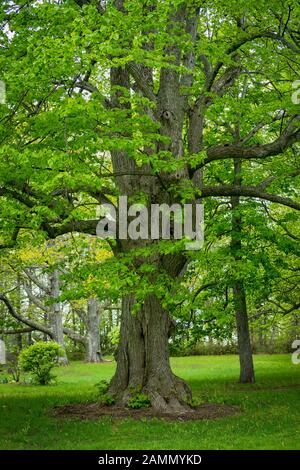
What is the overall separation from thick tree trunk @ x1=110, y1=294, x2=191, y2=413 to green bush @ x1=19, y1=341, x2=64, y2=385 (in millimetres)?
8344

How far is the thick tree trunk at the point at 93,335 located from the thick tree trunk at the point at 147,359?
22139 mm

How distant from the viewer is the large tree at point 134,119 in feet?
34.8

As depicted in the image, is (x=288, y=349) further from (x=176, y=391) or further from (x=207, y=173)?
(x=176, y=391)

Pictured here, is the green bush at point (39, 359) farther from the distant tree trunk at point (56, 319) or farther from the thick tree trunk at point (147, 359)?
the distant tree trunk at point (56, 319)

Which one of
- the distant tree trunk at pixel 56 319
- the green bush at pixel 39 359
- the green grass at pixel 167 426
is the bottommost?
the green grass at pixel 167 426

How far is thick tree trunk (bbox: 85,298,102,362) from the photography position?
122ft

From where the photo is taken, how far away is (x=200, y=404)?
1503cm

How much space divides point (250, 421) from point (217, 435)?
5.64 feet

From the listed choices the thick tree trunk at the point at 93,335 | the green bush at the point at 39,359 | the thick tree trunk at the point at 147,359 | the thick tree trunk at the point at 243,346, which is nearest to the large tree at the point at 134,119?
the thick tree trunk at the point at 147,359

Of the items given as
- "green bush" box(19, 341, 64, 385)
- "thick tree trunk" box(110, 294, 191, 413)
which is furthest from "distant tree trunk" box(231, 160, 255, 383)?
"green bush" box(19, 341, 64, 385)

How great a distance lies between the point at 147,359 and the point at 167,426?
2.75 metres

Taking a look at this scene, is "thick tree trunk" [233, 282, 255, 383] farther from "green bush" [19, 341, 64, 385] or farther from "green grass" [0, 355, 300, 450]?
"green bush" [19, 341, 64, 385]

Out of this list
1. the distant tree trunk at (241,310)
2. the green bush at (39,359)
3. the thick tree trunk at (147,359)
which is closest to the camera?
the thick tree trunk at (147,359)

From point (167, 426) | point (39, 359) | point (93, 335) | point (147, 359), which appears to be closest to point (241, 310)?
point (147, 359)
